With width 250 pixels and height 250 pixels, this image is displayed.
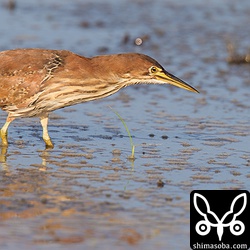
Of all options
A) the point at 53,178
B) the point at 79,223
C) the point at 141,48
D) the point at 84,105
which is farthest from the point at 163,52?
the point at 79,223

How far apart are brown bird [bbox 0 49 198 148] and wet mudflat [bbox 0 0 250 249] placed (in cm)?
56

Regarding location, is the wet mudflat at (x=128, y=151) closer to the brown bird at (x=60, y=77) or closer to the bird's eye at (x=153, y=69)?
the brown bird at (x=60, y=77)

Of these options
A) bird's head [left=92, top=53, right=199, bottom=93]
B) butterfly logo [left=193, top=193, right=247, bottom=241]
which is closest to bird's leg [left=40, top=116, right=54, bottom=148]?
bird's head [left=92, top=53, right=199, bottom=93]

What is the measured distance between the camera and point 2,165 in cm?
947

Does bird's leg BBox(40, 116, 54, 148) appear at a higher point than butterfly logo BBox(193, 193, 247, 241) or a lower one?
higher

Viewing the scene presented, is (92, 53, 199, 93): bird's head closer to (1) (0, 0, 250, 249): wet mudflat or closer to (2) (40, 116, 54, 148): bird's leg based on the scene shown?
(1) (0, 0, 250, 249): wet mudflat

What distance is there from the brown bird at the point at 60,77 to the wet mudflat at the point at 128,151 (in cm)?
56

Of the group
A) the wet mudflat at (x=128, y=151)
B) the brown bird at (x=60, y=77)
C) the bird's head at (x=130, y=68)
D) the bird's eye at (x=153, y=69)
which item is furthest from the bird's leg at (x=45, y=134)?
the bird's eye at (x=153, y=69)

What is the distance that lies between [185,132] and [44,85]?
2.13 m

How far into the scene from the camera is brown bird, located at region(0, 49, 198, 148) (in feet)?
33.2

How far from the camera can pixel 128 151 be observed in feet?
33.9

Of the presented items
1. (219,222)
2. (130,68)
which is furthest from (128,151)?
(219,222)

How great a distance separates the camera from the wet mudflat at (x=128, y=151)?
7.46m

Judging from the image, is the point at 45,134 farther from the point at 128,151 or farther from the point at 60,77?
the point at 128,151
